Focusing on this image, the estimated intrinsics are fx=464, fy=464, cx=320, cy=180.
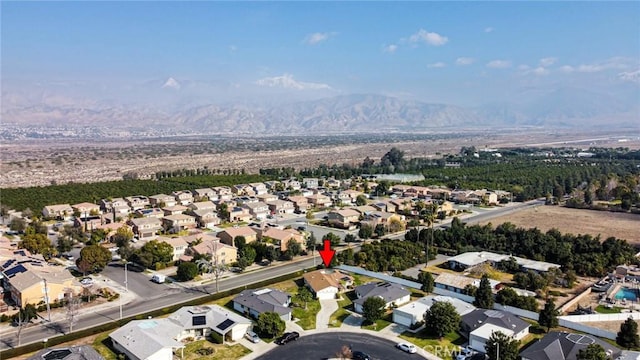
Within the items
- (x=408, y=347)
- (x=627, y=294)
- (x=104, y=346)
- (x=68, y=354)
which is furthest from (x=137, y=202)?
(x=627, y=294)

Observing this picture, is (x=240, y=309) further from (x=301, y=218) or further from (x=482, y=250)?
(x=301, y=218)

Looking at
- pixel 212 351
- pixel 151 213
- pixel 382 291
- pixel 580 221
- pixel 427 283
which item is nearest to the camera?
pixel 212 351

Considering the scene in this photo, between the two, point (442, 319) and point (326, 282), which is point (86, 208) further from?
point (442, 319)

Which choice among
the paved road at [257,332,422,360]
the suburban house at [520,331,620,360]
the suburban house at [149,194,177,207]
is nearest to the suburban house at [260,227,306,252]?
the paved road at [257,332,422,360]

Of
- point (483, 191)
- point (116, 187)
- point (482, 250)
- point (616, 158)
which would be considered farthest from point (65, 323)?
point (616, 158)

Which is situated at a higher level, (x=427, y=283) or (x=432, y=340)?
(x=427, y=283)

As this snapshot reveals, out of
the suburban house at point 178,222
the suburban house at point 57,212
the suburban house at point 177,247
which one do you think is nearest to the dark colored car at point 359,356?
the suburban house at point 177,247

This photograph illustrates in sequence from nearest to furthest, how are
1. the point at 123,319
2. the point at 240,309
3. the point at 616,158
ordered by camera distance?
the point at 123,319 < the point at 240,309 < the point at 616,158

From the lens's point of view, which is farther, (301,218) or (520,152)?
(520,152)
